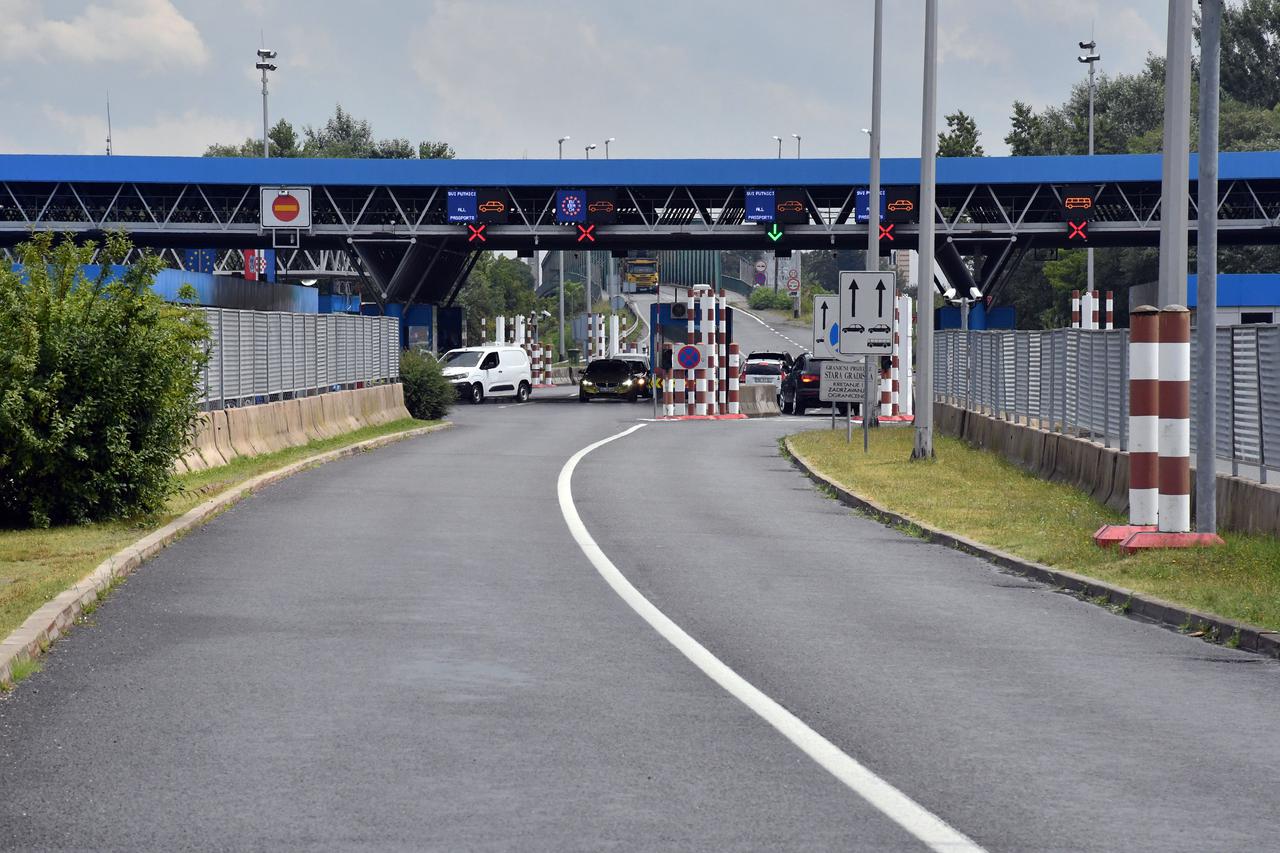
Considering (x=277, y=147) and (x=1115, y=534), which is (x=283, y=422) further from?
(x=277, y=147)

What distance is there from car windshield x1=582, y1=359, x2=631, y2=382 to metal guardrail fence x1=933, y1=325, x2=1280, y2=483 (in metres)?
21.2

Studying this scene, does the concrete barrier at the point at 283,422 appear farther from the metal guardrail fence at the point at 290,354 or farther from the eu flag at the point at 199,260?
the eu flag at the point at 199,260

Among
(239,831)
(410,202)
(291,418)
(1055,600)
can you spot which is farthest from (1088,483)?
(410,202)

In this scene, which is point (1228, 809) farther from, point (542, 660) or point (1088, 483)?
point (1088, 483)

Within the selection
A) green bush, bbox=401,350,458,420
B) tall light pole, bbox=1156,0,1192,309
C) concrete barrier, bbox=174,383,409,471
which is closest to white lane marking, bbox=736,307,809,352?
green bush, bbox=401,350,458,420

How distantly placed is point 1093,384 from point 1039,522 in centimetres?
413

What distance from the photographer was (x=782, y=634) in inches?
430

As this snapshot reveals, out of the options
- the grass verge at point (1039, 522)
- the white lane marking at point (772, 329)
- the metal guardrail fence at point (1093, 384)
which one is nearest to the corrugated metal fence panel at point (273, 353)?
the grass verge at point (1039, 522)

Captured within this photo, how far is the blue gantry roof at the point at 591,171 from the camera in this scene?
6431cm

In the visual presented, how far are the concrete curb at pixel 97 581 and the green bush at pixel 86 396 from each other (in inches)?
26.2

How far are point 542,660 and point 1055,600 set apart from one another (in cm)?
465

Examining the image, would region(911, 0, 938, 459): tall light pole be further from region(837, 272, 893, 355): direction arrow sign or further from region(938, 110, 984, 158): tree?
region(938, 110, 984, 158): tree

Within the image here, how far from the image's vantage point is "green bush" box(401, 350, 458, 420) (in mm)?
42625

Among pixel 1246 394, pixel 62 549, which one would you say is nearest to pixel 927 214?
pixel 1246 394
